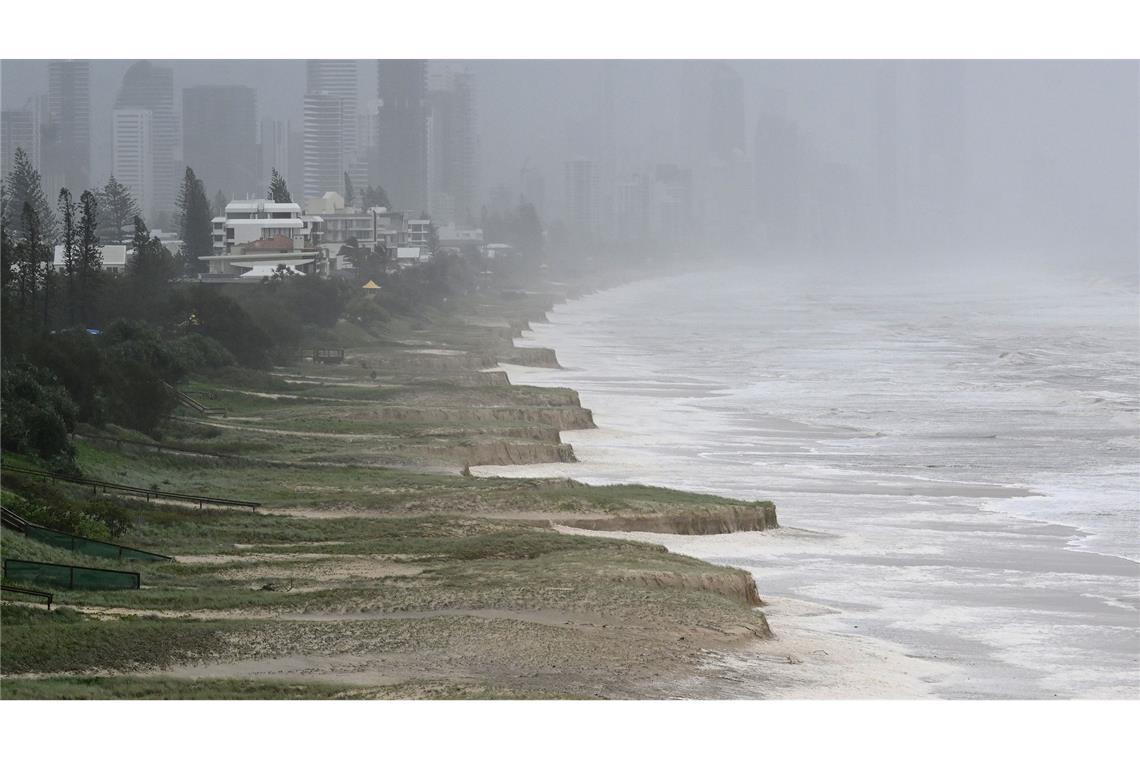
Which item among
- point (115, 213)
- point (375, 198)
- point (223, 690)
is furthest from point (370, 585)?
point (375, 198)

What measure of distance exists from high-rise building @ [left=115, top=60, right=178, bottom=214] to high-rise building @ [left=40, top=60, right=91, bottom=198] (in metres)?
7.90

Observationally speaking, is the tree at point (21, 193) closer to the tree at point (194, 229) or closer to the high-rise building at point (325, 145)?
the tree at point (194, 229)

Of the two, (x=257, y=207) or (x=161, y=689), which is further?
(x=257, y=207)

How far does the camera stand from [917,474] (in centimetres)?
4088

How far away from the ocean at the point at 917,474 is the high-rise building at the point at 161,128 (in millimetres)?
58777

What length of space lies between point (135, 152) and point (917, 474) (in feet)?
433

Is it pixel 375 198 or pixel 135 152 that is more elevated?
pixel 135 152

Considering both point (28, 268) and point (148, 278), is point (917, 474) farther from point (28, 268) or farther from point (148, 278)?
point (148, 278)

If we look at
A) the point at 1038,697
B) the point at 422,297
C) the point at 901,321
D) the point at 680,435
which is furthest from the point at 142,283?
the point at 901,321

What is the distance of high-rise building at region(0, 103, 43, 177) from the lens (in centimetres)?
9288

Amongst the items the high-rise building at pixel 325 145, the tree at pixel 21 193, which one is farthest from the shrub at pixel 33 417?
the high-rise building at pixel 325 145

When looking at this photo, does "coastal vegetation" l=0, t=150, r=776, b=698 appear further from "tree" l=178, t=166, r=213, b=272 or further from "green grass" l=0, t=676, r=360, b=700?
"tree" l=178, t=166, r=213, b=272

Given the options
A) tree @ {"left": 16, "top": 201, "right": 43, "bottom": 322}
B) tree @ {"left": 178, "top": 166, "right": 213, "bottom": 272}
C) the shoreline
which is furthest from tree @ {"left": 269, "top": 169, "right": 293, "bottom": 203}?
the shoreline

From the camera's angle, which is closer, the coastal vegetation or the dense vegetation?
the coastal vegetation
